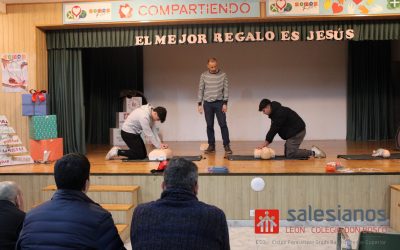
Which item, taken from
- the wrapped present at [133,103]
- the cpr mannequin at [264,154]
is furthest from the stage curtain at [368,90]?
the wrapped present at [133,103]

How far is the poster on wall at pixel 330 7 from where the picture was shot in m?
6.21

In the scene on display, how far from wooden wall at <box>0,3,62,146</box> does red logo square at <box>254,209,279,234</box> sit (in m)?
3.45

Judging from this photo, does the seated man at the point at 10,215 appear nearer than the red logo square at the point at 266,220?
Yes

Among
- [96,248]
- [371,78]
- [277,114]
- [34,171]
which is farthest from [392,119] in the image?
[96,248]

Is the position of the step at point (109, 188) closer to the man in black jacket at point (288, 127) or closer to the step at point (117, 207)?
the step at point (117, 207)

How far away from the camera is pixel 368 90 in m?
8.86

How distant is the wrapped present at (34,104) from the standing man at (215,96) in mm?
2080

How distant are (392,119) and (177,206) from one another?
26.2 ft

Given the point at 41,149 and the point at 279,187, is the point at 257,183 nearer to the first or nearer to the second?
the point at 279,187

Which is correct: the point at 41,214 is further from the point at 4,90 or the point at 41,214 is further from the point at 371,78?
the point at 371,78

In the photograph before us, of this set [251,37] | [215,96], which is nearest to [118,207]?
[215,96]

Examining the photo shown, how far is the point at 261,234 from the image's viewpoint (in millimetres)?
4547

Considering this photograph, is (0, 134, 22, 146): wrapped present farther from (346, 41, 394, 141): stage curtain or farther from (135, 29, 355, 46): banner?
(346, 41, 394, 141): stage curtain

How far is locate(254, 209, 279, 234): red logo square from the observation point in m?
4.73
